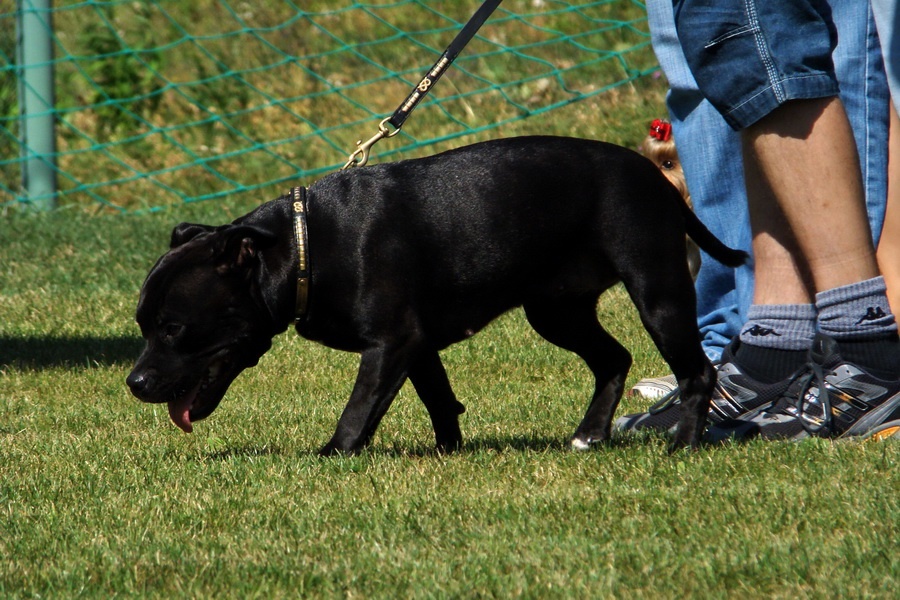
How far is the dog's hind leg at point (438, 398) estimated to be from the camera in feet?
12.5

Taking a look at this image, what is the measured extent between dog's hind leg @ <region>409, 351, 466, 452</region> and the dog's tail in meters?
0.87

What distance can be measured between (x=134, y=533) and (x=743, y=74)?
2.03m

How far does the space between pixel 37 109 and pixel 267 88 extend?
2510mm

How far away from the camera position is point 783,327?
3.88 meters

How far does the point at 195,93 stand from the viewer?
11.4 m

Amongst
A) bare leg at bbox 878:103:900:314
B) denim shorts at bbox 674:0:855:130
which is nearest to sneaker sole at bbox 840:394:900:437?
bare leg at bbox 878:103:900:314

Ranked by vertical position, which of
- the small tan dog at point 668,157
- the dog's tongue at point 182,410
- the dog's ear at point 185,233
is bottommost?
the dog's tongue at point 182,410

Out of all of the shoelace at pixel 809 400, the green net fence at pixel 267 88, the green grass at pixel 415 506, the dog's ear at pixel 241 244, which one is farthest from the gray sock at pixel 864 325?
the green net fence at pixel 267 88

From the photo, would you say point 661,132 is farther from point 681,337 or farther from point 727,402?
point 681,337

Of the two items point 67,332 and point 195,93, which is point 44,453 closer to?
point 67,332

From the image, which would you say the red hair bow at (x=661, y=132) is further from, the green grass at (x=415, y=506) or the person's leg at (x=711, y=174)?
the green grass at (x=415, y=506)

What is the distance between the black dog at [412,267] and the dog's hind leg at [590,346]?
0.16 meters

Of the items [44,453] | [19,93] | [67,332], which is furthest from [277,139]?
[44,453]

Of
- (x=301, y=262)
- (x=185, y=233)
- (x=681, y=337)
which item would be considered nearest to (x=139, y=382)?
(x=185, y=233)
